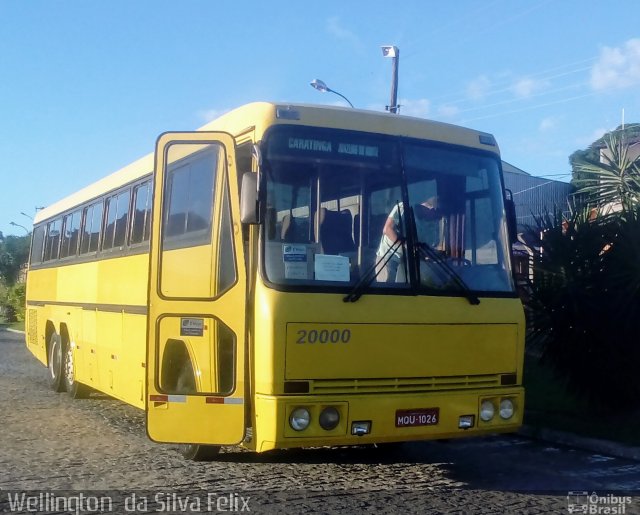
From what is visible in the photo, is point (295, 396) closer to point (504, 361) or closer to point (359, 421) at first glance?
point (359, 421)

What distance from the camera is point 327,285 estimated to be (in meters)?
7.12

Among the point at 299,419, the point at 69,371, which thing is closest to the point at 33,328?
the point at 69,371

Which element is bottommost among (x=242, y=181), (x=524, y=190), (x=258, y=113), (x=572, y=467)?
(x=572, y=467)

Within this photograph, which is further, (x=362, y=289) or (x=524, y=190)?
(x=524, y=190)

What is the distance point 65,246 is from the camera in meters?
14.5

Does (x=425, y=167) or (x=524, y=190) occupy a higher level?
(x=524, y=190)

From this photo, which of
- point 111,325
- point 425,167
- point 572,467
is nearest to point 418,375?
point 425,167

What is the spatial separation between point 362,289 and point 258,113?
1777 mm

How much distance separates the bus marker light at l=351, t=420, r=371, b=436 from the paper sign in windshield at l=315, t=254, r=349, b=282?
1198mm

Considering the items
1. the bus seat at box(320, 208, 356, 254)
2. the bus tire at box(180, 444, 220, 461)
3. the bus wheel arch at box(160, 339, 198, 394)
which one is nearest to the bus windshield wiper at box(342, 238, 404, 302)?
the bus seat at box(320, 208, 356, 254)

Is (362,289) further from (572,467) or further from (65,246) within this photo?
(65,246)

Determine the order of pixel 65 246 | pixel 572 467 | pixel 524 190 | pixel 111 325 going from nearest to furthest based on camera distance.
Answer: pixel 572 467, pixel 111 325, pixel 65 246, pixel 524 190

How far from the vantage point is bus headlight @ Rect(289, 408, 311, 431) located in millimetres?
6812

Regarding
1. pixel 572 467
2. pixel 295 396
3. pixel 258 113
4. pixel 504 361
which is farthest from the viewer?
pixel 572 467
